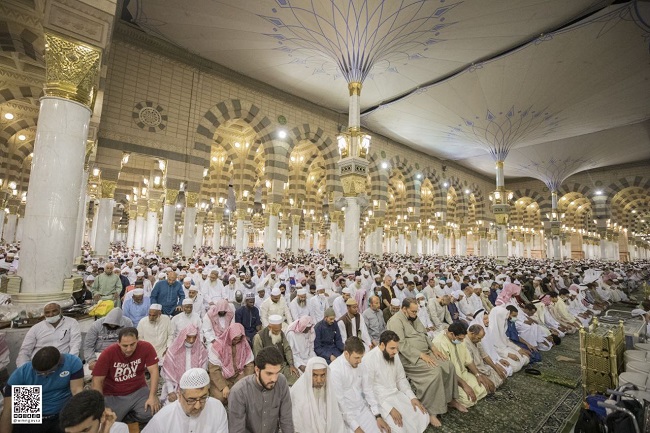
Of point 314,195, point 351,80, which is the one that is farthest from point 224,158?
point 351,80

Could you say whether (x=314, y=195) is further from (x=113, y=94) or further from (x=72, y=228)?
(x=72, y=228)

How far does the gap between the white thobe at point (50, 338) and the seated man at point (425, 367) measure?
3.20 metres

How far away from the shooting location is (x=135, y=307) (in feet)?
13.9

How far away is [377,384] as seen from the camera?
8.56 ft

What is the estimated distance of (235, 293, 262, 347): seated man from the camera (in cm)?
394

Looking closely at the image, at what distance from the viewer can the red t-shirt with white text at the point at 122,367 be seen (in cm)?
224

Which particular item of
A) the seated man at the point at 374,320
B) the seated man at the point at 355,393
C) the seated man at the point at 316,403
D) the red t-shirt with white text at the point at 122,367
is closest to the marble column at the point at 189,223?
the seated man at the point at 374,320

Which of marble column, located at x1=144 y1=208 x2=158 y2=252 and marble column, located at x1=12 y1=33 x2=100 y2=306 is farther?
marble column, located at x1=144 y1=208 x2=158 y2=252

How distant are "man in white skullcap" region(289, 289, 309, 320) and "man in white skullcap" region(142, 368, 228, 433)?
9.75 feet

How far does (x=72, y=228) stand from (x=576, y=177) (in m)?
28.0

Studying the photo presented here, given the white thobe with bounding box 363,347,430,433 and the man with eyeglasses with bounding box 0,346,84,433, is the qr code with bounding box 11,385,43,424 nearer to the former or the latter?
the man with eyeglasses with bounding box 0,346,84,433

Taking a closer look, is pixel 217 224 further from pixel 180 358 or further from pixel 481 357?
pixel 481 357

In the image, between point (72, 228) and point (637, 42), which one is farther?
point (637, 42)

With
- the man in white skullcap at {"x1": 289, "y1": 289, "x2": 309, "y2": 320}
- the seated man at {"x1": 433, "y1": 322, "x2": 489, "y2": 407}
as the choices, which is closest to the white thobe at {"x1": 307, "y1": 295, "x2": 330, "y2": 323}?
the man in white skullcap at {"x1": 289, "y1": 289, "x2": 309, "y2": 320}
